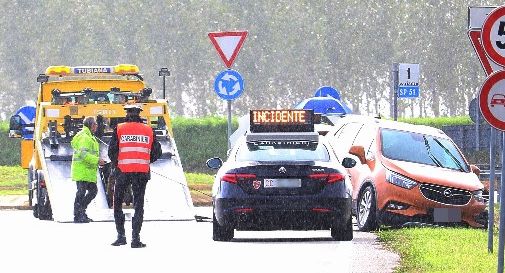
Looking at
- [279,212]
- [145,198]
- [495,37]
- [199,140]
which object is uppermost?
[495,37]

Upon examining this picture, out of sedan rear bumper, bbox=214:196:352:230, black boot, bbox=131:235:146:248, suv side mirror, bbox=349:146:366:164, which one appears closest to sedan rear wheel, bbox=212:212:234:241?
sedan rear bumper, bbox=214:196:352:230

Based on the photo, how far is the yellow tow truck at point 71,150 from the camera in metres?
25.7

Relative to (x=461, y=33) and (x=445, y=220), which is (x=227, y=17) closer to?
(x=461, y=33)

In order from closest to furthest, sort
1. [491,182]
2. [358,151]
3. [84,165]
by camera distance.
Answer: [491,182], [358,151], [84,165]

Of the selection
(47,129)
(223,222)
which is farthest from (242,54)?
(223,222)

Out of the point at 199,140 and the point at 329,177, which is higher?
the point at 329,177

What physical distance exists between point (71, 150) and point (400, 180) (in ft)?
22.1

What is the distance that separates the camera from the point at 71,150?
A: 2664 cm

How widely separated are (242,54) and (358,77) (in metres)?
8.29

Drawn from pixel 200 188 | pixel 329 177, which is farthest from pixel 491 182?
pixel 200 188

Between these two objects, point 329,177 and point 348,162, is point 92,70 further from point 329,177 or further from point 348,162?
point 329,177

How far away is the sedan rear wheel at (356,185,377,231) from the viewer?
22.3 metres

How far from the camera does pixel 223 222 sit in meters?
19.9

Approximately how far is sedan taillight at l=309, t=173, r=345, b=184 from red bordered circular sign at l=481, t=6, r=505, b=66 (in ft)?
17.4
